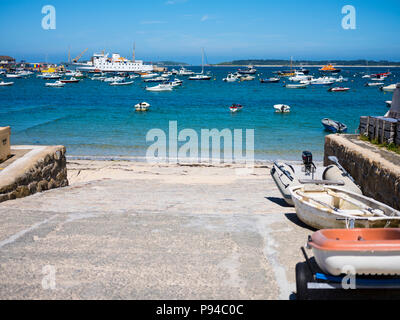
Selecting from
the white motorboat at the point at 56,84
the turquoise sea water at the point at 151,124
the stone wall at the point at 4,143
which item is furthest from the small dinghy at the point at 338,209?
the white motorboat at the point at 56,84

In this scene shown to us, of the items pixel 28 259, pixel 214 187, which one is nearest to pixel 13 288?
pixel 28 259

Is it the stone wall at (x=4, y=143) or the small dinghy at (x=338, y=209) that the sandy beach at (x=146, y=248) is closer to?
the small dinghy at (x=338, y=209)

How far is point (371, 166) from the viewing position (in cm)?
909

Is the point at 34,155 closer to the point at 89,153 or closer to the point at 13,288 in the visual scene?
the point at 13,288

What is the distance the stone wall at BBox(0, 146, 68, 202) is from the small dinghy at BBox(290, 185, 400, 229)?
19.3 ft

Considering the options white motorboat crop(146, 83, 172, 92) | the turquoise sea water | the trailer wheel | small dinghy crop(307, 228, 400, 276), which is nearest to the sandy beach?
the trailer wheel

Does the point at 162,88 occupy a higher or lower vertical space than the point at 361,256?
higher

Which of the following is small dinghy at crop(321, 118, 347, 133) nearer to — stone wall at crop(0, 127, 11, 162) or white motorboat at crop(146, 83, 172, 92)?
stone wall at crop(0, 127, 11, 162)

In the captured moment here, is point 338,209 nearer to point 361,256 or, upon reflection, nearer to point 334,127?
point 361,256

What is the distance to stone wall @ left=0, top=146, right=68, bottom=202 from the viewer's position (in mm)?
8977

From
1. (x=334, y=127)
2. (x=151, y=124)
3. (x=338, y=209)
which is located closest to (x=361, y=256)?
(x=338, y=209)

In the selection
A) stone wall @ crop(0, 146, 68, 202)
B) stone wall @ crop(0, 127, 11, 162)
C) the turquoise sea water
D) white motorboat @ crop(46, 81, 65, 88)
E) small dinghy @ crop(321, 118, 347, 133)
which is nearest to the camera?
stone wall @ crop(0, 146, 68, 202)

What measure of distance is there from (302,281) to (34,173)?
760cm

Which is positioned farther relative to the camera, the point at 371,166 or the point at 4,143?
the point at 4,143
